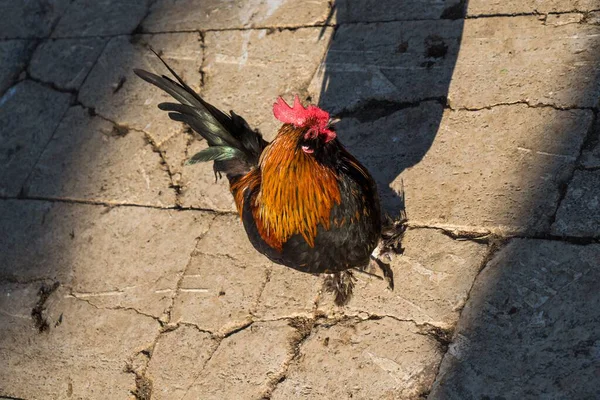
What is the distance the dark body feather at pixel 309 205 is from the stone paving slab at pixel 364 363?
0.32m

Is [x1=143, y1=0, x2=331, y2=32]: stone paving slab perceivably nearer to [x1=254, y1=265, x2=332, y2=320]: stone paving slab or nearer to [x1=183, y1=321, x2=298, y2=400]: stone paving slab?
[x1=254, y1=265, x2=332, y2=320]: stone paving slab

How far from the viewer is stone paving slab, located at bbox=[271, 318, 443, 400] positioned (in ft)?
9.46

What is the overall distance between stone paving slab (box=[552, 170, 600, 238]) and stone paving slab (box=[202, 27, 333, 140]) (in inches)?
63.6

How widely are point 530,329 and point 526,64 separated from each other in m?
1.48

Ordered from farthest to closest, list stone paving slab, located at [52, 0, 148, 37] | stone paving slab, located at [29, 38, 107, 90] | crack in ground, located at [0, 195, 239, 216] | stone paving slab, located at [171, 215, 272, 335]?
1. stone paving slab, located at [52, 0, 148, 37]
2. stone paving slab, located at [29, 38, 107, 90]
3. crack in ground, located at [0, 195, 239, 216]
4. stone paving slab, located at [171, 215, 272, 335]

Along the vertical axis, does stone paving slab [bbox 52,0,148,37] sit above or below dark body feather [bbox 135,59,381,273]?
below

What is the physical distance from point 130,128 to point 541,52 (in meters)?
2.46

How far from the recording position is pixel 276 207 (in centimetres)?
290

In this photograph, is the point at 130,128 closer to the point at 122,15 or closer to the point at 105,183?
the point at 105,183

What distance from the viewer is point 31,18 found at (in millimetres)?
5293

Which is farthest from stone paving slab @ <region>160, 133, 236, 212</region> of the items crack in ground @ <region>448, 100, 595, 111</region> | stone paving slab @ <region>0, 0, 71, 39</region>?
stone paving slab @ <region>0, 0, 71, 39</region>

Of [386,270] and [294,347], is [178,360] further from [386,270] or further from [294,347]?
[386,270]

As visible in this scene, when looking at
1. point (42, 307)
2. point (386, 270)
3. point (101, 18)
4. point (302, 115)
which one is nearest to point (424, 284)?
point (386, 270)

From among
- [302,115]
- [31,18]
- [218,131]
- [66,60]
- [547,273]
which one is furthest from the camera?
[31,18]
